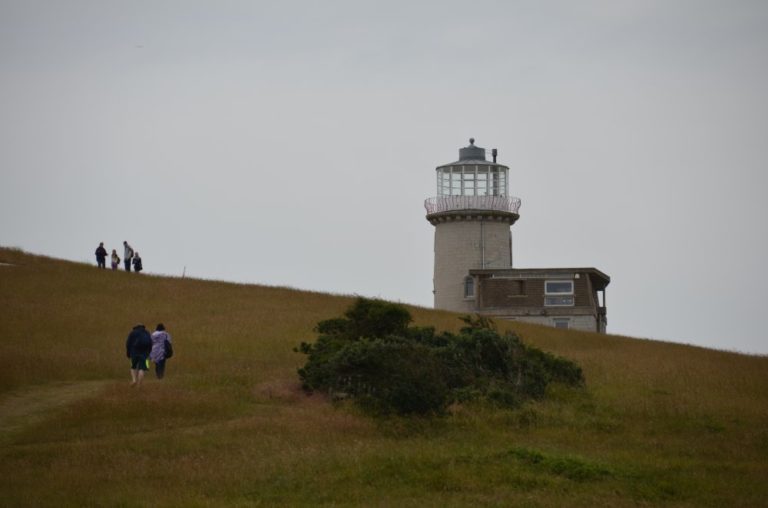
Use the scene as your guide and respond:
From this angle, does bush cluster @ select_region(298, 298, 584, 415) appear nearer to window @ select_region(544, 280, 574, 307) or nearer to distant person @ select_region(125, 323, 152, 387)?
distant person @ select_region(125, 323, 152, 387)

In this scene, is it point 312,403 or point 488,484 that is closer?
point 488,484

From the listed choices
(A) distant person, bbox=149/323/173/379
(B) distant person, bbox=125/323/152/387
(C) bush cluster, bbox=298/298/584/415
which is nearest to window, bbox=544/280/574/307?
(C) bush cluster, bbox=298/298/584/415

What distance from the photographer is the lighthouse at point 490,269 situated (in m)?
64.9

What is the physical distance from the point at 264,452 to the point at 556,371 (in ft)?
42.5

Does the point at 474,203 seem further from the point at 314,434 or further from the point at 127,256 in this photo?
the point at 314,434

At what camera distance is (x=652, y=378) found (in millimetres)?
40156

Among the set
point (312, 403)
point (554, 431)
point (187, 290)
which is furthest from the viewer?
point (187, 290)

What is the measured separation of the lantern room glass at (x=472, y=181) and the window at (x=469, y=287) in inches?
194

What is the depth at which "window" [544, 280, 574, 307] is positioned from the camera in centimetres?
6500

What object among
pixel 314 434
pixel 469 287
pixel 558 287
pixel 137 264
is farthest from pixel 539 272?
pixel 314 434

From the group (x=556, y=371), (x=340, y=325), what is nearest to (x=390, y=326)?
(x=340, y=325)

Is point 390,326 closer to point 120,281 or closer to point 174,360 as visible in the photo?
point 174,360

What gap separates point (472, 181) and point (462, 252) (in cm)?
423

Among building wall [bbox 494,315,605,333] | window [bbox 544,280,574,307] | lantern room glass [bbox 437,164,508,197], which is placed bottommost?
building wall [bbox 494,315,605,333]
